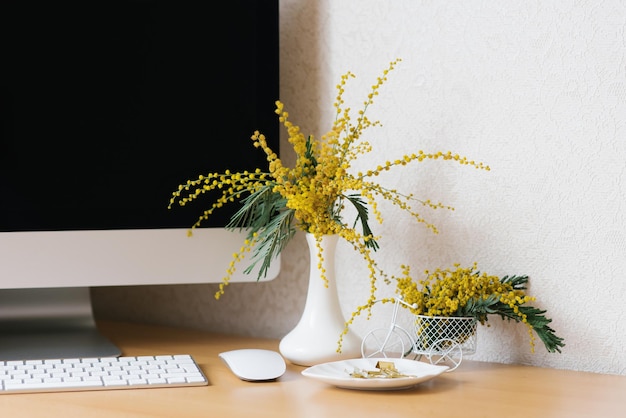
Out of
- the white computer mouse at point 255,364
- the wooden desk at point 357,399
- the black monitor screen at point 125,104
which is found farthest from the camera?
the black monitor screen at point 125,104

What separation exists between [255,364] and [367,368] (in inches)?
5.1

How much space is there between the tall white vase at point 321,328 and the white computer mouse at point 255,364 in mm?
48

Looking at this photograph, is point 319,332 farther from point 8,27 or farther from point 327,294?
point 8,27

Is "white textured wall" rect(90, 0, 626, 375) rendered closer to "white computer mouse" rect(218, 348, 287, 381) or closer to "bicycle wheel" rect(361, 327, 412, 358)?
"bicycle wheel" rect(361, 327, 412, 358)

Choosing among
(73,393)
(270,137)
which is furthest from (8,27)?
(73,393)

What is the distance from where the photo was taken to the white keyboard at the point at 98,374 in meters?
0.84

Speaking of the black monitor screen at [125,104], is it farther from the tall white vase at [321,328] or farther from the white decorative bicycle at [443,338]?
the white decorative bicycle at [443,338]

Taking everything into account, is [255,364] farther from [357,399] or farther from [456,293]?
[456,293]

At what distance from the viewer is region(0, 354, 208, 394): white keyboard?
84 cm

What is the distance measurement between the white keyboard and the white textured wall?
33cm

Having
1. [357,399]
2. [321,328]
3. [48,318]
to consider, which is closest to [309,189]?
[321,328]

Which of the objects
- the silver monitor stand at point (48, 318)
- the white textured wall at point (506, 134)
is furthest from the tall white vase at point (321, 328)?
the silver monitor stand at point (48, 318)

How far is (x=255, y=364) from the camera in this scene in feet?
2.99

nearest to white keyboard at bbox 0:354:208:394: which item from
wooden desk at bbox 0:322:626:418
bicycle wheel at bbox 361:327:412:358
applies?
wooden desk at bbox 0:322:626:418
